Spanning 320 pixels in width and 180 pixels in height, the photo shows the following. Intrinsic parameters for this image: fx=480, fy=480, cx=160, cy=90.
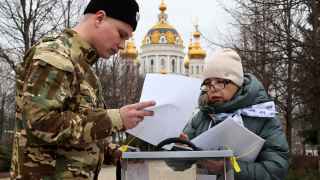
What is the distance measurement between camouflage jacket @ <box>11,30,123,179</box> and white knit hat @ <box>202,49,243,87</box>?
0.76 m

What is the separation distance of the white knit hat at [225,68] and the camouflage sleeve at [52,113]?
87cm

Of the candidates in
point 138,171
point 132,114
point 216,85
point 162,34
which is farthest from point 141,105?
point 162,34

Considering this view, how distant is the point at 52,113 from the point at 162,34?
9805cm

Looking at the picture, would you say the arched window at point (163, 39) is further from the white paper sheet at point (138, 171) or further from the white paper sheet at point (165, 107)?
the white paper sheet at point (138, 171)

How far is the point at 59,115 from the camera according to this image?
2109mm

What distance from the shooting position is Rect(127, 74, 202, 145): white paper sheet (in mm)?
2375

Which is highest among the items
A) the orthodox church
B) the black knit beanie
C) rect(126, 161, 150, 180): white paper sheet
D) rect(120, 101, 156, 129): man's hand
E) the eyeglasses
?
the orthodox church

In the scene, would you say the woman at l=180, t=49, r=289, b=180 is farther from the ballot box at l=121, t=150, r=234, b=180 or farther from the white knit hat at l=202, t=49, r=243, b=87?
the ballot box at l=121, t=150, r=234, b=180

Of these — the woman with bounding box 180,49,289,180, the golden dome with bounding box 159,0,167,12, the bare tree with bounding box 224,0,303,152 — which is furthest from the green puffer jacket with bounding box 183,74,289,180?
the golden dome with bounding box 159,0,167,12

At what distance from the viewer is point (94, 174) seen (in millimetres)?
2455

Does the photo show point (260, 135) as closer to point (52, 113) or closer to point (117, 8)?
point (117, 8)

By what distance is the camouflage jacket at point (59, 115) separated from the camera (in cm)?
210

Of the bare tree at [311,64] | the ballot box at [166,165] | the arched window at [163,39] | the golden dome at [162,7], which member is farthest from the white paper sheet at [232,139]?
the arched window at [163,39]

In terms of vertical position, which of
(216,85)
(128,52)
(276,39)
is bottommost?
(216,85)
